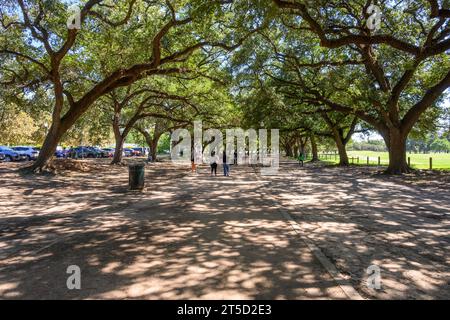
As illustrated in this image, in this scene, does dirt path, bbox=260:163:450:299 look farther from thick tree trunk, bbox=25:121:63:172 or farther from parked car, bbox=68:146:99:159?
parked car, bbox=68:146:99:159

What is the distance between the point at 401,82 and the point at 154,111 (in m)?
25.9

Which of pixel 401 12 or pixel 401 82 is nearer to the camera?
pixel 401 12

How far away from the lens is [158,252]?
5.77 m

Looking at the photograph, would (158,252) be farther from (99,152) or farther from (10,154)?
(99,152)

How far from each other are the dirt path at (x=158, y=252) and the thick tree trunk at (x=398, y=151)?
47.0 ft

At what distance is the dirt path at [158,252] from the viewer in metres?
4.25

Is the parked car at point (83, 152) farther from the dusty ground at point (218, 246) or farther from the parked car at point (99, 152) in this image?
the dusty ground at point (218, 246)

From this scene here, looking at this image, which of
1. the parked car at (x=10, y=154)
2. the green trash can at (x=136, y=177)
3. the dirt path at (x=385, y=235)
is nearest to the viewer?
the dirt path at (x=385, y=235)

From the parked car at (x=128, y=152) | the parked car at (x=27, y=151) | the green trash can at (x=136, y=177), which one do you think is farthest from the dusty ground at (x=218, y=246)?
the parked car at (x=128, y=152)

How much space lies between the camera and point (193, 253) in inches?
225

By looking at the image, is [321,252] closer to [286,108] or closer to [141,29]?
[141,29]

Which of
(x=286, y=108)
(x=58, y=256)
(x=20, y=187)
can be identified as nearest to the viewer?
(x=58, y=256)
